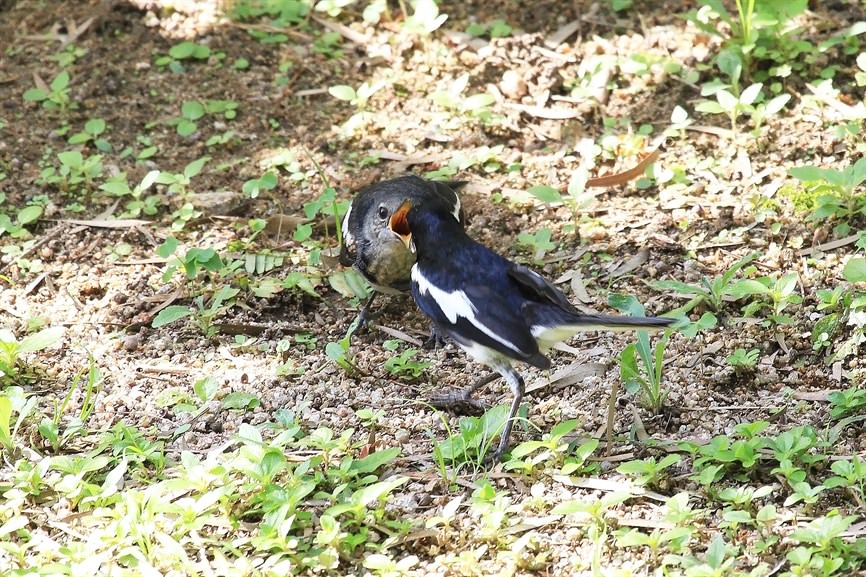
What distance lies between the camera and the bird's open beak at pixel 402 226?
16.1 feet

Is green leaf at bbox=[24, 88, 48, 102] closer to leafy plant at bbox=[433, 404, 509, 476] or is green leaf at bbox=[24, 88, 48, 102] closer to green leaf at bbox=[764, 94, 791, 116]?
leafy plant at bbox=[433, 404, 509, 476]

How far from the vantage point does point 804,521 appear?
3.82m

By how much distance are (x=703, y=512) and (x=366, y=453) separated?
51.0 inches

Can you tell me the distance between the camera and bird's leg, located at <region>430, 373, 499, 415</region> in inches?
189

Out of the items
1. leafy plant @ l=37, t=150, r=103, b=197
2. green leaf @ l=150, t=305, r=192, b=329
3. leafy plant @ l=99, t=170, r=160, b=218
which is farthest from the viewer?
leafy plant @ l=37, t=150, r=103, b=197

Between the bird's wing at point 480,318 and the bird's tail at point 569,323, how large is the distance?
5 centimetres

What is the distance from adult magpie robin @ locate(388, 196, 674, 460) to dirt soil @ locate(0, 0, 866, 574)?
14.3 inches

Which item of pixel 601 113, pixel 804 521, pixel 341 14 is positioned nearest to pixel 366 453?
pixel 804 521

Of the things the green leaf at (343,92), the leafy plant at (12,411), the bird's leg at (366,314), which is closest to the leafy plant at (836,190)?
the bird's leg at (366,314)

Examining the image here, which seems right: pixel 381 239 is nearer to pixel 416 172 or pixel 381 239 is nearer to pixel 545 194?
pixel 545 194

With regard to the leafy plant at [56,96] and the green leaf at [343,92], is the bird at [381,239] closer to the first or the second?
the green leaf at [343,92]

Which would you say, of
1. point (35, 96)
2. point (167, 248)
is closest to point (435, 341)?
point (167, 248)

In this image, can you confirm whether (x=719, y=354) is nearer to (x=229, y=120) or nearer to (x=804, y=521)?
(x=804, y=521)

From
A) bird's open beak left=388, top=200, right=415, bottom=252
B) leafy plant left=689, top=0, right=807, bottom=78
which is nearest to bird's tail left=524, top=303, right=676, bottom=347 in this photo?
bird's open beak left=388, top=200, right=415, bottom=252
